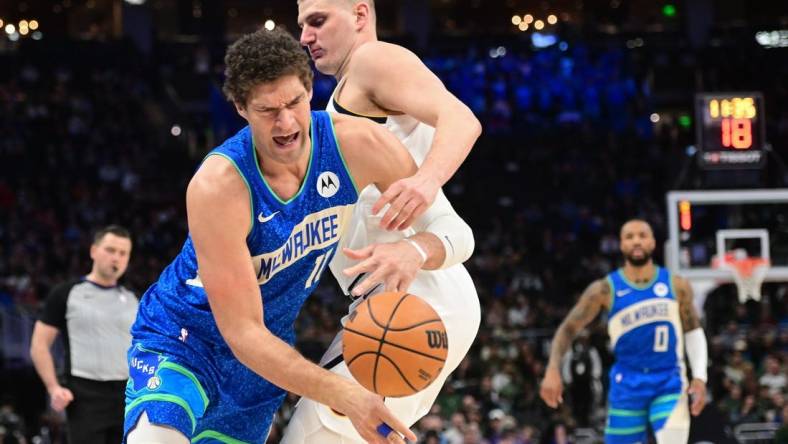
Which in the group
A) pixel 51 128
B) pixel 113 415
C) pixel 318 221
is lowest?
pixel 113 415

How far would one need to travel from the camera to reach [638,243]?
8.51 m

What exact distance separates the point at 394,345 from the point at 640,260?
5622 mm

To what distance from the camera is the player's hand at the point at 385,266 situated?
3.22 m

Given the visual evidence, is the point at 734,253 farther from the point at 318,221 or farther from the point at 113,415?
the point at 318,221

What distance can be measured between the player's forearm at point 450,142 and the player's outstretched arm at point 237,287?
1.98ft

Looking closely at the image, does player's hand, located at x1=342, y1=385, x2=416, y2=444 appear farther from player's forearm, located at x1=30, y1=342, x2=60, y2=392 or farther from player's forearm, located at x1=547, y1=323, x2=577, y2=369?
player's forearm, located at x1=547, y1=323, x2=577, y2=369

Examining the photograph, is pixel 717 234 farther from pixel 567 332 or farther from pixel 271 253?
pixel 271 253

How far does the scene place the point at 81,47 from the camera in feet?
85.1

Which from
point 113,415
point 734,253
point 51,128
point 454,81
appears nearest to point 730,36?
point 454,81

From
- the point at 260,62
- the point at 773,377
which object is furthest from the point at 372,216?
the point at 773,377

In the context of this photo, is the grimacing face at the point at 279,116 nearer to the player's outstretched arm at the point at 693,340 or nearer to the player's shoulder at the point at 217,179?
the player's shoulder at the point at 217,179

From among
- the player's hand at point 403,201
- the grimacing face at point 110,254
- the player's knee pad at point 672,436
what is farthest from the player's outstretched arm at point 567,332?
the player's hand at point 403,201

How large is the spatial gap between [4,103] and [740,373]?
15.9 m

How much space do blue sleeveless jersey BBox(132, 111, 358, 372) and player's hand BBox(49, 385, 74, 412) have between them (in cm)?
350
